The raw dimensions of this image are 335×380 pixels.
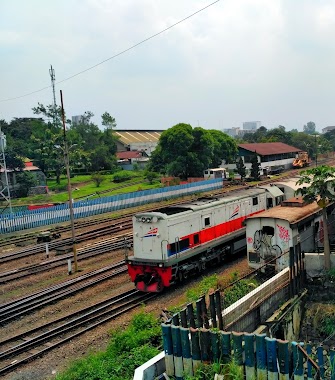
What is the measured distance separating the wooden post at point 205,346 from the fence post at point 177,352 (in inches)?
17.9

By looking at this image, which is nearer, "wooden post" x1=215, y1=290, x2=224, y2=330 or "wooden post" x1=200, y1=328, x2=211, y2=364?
"wooden post" x1=200, y1=328, x2=211, y2=364

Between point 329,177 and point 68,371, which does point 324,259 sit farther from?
point 68,371

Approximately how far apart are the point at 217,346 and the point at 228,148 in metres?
58.7

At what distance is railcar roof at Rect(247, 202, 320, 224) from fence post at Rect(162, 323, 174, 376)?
10381mm

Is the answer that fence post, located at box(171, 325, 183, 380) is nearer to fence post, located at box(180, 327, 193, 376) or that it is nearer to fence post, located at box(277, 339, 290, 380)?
fence post, located at box(180, 327, 193, 376)

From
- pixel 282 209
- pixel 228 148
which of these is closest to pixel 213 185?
pixel 228 148

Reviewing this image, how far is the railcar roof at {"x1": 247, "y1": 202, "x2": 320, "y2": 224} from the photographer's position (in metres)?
18.4

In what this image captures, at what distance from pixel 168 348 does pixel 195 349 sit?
59 centimetres

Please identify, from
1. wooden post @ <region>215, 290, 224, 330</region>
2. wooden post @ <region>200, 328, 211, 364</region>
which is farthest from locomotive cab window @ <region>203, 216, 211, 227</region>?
wooden post @ <region>200, 328, 211, 364</region>

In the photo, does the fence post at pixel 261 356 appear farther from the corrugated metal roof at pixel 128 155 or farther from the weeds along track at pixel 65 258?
the corrugated metal roof at pixel 128 155

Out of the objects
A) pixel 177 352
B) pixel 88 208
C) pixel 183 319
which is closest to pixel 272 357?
pixel 177 352

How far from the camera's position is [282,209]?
20391mm

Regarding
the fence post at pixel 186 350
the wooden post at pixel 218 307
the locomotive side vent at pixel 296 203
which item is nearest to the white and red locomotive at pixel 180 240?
the locomotive side vent at pixel 296 203

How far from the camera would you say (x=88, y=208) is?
3859 cm
